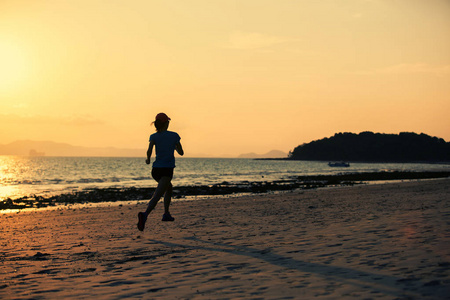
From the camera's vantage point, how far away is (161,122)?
9.16m

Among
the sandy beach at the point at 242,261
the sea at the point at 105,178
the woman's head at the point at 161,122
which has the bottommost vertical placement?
the sea at the point at 105,178

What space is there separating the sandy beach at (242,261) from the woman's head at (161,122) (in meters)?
2.60

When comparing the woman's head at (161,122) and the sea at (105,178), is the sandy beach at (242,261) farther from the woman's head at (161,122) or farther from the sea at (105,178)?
the sea at (105,178)

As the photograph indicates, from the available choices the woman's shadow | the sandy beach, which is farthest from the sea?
the woman's shadow

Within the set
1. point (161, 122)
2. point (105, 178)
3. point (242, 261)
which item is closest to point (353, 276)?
point (242, 261)

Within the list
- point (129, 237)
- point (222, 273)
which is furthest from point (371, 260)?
point (129, 237)

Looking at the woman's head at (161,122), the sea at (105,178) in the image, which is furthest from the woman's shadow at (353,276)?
the sea at (105,178)

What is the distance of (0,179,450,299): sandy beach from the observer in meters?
5.04

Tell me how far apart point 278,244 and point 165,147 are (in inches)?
131

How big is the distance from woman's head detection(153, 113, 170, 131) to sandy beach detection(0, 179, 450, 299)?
260 cm

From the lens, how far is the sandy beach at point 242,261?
5.04 m

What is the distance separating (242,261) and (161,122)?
157 inches

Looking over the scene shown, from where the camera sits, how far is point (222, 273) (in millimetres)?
5934

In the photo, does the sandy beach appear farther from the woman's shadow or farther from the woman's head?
the woman's head
